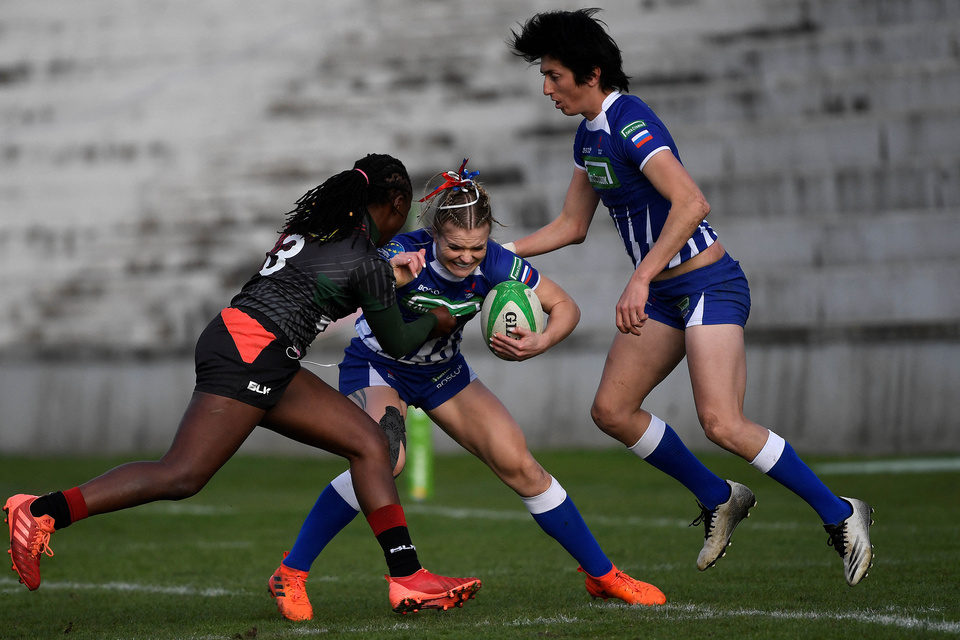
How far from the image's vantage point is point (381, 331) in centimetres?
403

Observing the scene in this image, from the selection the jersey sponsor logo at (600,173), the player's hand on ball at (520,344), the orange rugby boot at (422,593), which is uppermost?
the jersey sponsor logo at (600,173)

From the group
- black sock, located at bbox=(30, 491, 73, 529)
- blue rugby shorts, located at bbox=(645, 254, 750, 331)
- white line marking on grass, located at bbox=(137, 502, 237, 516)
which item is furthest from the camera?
white line marking on grass, located at bbox=(137, 502, 237, 516)

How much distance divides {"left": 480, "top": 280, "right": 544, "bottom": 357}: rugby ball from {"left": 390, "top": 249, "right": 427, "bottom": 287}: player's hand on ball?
12.8 inches

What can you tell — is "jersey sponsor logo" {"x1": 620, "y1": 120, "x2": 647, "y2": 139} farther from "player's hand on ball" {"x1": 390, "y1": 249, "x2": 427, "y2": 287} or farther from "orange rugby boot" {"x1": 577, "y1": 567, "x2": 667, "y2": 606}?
"orange rugby boot" {"x1": 577, "y1": 567, "x2": 667, "y2": 606}

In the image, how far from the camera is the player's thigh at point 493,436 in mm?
4344

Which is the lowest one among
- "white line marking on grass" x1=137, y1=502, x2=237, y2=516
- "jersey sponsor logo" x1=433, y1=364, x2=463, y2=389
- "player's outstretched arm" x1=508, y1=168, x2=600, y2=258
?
"white line marking on grass" x1=137, y1=502, x2=237, y2=516

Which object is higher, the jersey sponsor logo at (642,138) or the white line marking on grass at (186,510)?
the jersey sponsor logo at (642,138)

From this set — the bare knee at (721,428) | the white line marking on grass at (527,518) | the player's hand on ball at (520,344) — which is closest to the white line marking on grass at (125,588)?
the player's hand on ball at (520,344)

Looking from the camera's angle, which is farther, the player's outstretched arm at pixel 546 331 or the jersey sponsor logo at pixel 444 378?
the jersey sponsor logo at pixel 444 378

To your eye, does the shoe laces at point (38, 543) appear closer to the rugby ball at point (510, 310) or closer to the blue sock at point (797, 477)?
the rugby ball at point (510, 310)

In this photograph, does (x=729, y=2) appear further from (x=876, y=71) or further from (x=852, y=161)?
(x=852, y=161)

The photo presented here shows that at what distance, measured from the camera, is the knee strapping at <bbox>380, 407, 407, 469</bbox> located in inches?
172

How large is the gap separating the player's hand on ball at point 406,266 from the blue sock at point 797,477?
1515 mm

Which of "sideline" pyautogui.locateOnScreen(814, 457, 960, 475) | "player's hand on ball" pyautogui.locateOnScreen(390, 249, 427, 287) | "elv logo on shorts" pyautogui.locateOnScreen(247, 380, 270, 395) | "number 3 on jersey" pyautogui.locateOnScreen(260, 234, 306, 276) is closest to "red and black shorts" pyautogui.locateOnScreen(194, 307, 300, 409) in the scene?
"elv logo on shorts" pyautogui.locateOnScreen(247, 380, 270, 395)
